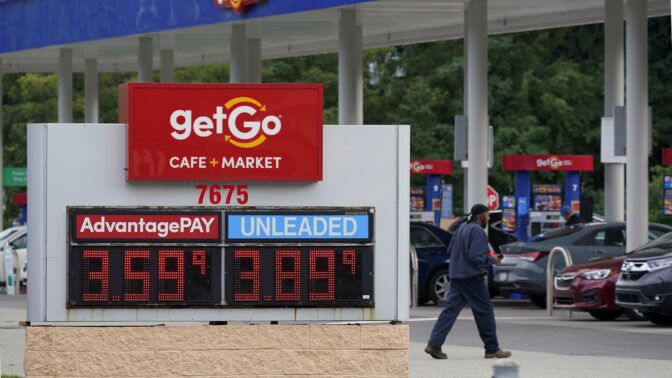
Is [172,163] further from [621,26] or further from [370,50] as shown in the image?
[370,50]

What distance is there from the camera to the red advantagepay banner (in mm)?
12953

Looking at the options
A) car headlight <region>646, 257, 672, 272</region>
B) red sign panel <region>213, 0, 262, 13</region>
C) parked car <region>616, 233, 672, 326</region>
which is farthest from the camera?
red sign panel <region>213, 0, 262, 13</region>

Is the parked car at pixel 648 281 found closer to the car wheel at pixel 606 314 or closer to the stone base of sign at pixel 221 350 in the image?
the car wheel at pixel 606 314

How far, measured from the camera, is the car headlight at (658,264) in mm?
22797

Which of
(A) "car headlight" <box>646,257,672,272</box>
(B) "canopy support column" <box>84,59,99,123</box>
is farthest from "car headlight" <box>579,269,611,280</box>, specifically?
(B) "canopy support column" <box>84,59,99,123</box>

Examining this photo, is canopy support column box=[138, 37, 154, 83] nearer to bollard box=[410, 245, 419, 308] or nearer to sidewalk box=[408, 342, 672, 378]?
bollard box=[410, 245, 419, 308]

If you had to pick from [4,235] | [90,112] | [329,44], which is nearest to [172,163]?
[4,235]

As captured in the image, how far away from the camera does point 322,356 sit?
1309 cm

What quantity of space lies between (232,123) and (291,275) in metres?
1.21

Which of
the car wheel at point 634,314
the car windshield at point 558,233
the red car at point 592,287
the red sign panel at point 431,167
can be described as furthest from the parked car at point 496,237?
the red sign panel at point 431,167

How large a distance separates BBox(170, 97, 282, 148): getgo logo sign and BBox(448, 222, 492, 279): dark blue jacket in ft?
18.7

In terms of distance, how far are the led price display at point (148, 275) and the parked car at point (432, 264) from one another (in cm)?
1749

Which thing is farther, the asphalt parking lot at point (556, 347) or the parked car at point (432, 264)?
the parked car at point (432, 264)

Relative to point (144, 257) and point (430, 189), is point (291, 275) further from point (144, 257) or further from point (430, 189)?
point (430, 189)
